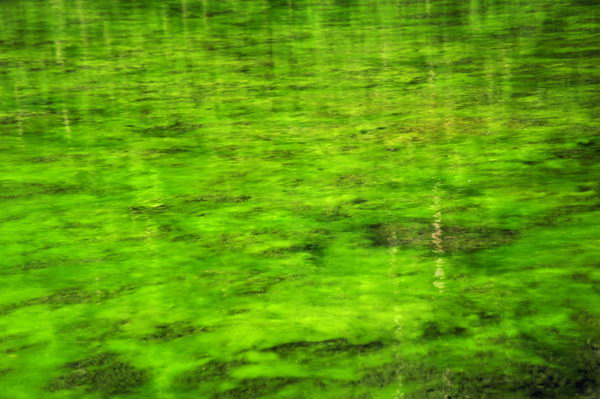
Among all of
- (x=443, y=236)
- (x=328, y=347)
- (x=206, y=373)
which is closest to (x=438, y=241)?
(x=443, y=236)

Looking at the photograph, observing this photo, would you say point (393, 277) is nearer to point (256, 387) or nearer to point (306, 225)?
point (306, 225)

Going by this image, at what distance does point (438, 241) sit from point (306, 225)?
35 cm

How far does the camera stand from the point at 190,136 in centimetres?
351

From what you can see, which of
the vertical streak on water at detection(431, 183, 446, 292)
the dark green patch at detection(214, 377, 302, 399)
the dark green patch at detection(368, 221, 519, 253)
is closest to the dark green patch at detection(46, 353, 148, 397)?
the dark green patch at detection(214, 377, 302, 399)

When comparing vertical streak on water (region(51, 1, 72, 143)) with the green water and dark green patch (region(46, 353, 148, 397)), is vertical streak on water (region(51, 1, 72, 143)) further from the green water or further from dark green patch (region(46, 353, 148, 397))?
dark green patch (region(46, 353, 148, 397))

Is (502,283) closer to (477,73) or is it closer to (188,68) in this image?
(477,73)

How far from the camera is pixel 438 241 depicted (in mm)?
2348

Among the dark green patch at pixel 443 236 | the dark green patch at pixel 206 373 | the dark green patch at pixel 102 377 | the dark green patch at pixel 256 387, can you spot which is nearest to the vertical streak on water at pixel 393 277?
the dark green patch at pixel 443 236

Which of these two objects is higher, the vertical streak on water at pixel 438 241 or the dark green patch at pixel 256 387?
the vertical streak on water at pixel 438 241

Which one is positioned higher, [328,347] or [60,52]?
[60,52]

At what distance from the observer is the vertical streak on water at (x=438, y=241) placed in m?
2.11

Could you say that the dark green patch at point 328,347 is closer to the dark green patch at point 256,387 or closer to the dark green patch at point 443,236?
the dark green patch at point 256,387

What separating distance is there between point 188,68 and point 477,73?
1.37 meters

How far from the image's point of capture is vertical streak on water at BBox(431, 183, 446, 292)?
6.91 ft
